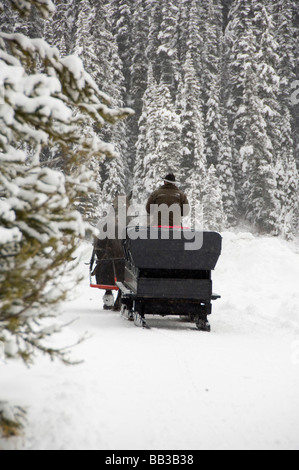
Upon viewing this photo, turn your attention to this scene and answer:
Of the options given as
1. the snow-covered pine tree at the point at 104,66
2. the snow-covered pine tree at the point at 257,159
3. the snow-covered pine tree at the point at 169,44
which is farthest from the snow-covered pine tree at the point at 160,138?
the snow-covered pine tree at the point at 169,44

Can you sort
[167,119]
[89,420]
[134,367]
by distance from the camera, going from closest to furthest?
[89,420]
[134,367]
[167,119]

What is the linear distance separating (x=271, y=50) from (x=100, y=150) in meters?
38.7

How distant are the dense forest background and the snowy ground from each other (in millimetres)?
24695

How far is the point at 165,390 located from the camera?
385 cm

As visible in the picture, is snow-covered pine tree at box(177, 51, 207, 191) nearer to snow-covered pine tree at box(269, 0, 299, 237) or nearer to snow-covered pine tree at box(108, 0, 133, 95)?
snow-covered pine tree at box(269, 0, 299, 237)

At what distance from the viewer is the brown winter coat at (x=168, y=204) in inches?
339

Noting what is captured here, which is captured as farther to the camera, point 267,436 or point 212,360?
point 212,360

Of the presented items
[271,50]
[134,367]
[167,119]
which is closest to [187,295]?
[134,367]

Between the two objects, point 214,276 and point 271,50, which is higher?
point 271,50

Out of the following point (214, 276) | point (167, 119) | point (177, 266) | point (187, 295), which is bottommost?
point (214, 276)

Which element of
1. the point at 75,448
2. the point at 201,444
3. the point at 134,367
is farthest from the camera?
the point at 134,367

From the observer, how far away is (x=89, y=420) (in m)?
2.96

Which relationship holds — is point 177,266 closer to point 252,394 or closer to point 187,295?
point 187,295

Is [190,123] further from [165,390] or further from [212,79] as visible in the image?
[165,390]
